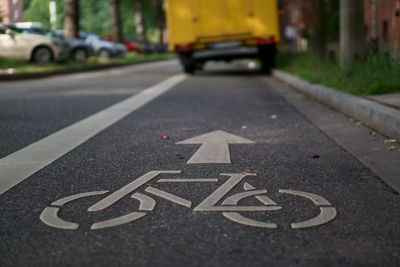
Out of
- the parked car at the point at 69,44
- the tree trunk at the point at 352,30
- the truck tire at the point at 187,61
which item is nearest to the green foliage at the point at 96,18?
the parked car at the point at 69,44

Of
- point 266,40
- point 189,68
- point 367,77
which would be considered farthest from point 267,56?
point 367,77

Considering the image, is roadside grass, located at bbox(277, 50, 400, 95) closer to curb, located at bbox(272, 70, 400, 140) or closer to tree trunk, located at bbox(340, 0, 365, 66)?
curb, located at bbox(272, 70, 400, 140)

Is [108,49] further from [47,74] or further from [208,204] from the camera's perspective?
[208,204]

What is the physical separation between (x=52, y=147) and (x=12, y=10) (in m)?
11.2

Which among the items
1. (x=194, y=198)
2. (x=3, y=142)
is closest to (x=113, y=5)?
(x=3, y=142)

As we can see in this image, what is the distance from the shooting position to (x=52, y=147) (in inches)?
246

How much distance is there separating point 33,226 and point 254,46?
1649cm

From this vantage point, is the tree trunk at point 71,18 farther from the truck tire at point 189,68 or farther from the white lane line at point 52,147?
the white lane line at point 52,147

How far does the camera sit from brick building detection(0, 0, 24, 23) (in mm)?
15425

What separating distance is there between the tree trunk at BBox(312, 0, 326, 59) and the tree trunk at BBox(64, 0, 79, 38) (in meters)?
11.8

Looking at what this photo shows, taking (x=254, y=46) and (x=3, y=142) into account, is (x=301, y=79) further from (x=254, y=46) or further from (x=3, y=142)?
(x=3, y=142)

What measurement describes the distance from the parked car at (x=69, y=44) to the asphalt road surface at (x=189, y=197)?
17175 millimetres

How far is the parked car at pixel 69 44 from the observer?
968 inches

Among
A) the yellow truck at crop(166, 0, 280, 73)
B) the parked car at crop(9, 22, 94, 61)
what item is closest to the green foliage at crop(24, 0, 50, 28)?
the parked car at crop(9, 22, 94, 61)
